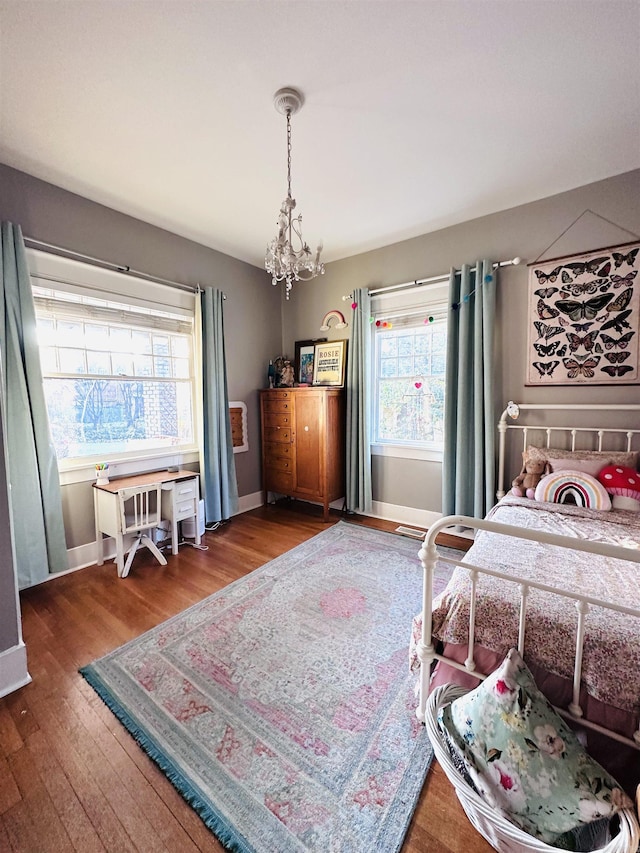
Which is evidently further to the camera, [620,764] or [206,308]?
[206,308]

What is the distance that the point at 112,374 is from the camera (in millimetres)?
2863

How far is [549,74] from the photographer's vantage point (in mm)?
1610

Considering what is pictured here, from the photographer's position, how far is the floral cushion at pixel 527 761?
2.80ft

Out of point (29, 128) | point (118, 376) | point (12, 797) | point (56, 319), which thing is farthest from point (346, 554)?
point (29, 128)

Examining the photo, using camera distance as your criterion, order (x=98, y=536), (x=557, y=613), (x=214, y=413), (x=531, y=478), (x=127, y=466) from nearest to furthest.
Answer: (x=557, y=613) → (x=531, y=478) → (x=98, y=536) → (x=127, y=466) → (x=214, y=413)

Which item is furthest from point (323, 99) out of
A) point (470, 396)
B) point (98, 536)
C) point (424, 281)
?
point (98, 536)

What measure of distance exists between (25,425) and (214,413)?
142 cm

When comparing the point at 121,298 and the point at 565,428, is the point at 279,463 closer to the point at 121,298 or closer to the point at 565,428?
the point at 121,298

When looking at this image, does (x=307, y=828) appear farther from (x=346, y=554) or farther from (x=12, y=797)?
(x=346, y=554)

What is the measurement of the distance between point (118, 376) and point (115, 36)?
6.75ft

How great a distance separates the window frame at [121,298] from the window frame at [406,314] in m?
1.77

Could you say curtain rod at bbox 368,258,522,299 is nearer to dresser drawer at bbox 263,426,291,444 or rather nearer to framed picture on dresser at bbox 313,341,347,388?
framed picture on dresser at bbox 313,341,347,388

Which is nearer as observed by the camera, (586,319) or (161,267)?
(586,319)

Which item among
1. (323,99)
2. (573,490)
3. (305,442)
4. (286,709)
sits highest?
(323,99)
